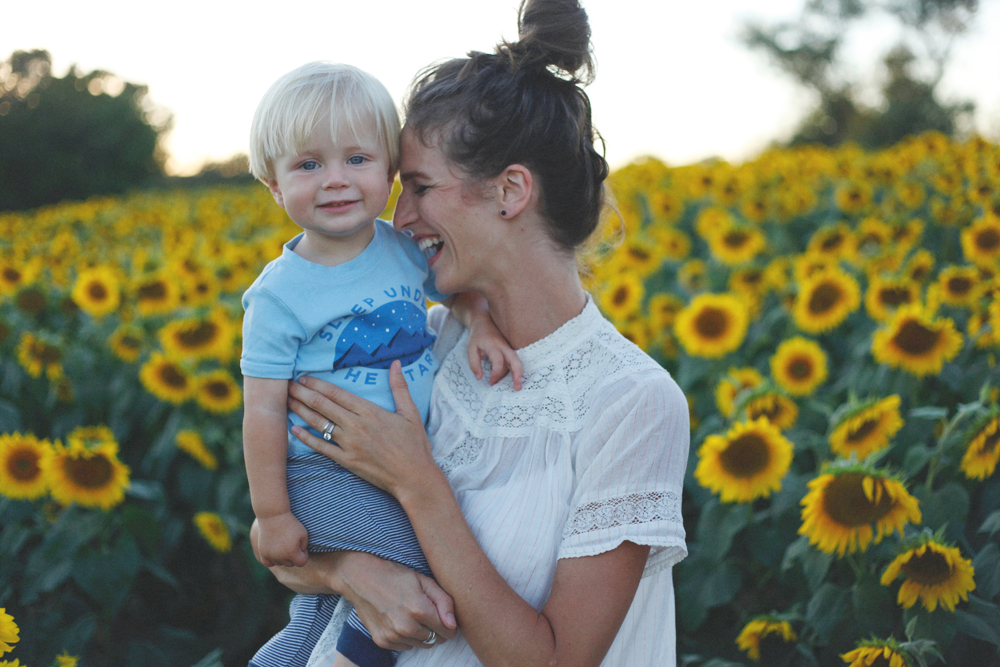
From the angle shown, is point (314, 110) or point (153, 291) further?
point (153, 291)

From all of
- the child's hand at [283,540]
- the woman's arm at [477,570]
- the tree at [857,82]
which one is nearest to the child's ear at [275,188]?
the woman's arm at [477,570]

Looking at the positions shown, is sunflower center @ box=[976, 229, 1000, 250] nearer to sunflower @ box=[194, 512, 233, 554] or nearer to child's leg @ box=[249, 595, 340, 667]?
child's leg @ box=[249, 595, 340, 667]

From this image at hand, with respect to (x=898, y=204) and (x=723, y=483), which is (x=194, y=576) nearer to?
(x=723, y=483)

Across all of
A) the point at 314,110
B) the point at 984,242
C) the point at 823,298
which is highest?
the point at 314,110

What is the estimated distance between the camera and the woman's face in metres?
1.77

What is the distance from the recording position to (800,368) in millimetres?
3057

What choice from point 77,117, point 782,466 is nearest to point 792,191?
point 782,466

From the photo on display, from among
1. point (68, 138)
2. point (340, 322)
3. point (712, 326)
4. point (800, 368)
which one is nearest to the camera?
point (340, 322)

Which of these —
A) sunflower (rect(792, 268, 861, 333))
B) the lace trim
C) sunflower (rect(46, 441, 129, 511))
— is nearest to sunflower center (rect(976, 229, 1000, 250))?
sunflower (rect(792, 268, 861, 333))

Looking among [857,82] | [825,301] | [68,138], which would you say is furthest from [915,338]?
[857,82]

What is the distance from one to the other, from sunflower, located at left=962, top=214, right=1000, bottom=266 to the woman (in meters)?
2.28

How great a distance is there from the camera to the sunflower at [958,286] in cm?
306

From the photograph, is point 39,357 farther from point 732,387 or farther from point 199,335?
point 732,387

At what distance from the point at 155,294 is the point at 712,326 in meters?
2.75
